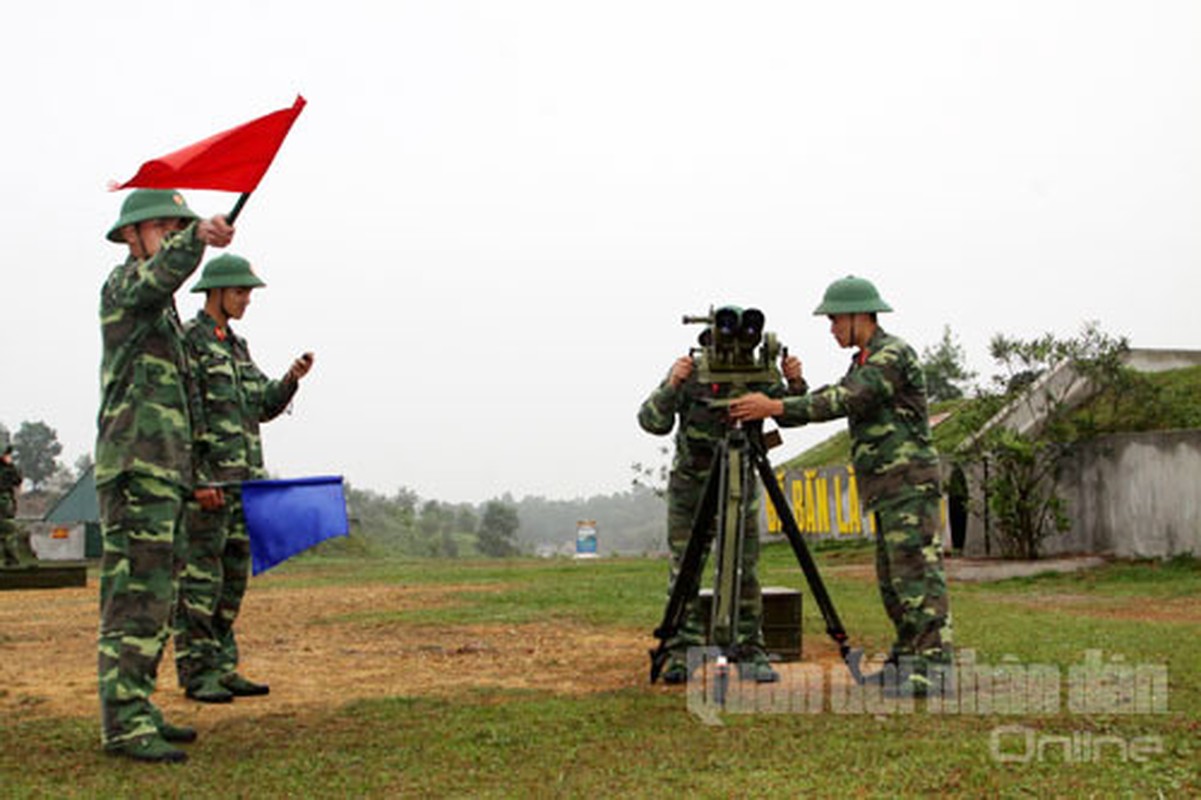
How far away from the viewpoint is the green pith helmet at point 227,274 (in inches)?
264

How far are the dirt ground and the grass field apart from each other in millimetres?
45

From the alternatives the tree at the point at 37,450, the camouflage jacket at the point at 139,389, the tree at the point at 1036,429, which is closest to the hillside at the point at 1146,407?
the tree at the point at 1036,429

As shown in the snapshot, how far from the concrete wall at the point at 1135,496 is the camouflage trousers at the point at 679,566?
9.97 meters

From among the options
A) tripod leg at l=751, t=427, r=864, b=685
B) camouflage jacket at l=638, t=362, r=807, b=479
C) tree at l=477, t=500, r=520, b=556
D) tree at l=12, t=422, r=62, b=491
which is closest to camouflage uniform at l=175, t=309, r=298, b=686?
camouflage jacket at l=638, t=362, r=807, b=479

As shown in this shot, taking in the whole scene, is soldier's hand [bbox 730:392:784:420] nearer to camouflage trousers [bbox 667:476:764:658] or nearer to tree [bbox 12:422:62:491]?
camouflage trousers [bbox 667:476:764:658]

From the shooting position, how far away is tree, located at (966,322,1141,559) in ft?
52.6

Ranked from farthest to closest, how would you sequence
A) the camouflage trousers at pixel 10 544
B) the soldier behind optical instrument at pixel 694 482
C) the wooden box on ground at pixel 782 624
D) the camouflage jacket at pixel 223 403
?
the camouflage trousers at pixel 10 544
the wooden box on ground at pixel 782 624
the camouflage jacket at pixel 223 403
the soldier behind optical instrument at pixel 694 482

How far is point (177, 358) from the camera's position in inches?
206

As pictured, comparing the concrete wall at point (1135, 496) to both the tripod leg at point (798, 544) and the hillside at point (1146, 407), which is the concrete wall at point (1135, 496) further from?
the tripod leg at point (798, 544)

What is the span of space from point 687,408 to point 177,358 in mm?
2710

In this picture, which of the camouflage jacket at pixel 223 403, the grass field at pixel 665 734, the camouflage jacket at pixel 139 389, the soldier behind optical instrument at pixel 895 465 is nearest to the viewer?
the grass field at pixel 665 734

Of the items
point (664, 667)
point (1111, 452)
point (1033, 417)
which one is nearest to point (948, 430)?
point (1033, 417)

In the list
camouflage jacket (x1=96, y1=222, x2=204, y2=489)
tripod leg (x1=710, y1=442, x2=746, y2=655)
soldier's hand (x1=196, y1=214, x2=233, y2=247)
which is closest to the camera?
soldier's hand (x1=196, y1=214, x2=233, y2=247)

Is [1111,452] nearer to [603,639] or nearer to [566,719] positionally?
[603,639]
